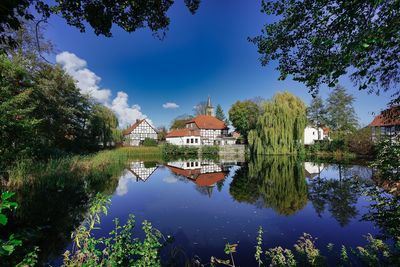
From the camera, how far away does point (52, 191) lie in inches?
360

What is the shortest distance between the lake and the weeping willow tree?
17418 mm

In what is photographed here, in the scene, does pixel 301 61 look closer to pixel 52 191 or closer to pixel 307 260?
pixel 307 260

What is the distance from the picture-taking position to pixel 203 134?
4644cm

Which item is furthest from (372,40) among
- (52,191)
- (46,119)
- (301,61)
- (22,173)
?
(46,119)

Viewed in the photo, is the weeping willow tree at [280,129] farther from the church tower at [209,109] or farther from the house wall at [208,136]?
the church tower at [209,109]

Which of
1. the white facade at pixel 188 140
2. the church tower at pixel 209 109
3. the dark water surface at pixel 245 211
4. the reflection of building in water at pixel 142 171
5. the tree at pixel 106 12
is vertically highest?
the church tower at pixel 209 109

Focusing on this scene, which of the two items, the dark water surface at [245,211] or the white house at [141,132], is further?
the white house at [141,132]

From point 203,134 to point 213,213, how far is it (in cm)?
3843

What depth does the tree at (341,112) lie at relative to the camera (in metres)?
38.4

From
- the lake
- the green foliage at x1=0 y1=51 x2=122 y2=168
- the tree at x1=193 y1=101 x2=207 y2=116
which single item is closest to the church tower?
the tree at x1=193 y1=101 x2=207 y2=116

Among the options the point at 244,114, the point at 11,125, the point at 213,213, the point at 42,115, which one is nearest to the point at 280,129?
the point at 244,114

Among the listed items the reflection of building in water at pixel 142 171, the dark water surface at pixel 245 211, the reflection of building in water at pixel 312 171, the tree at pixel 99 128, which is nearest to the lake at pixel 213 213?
the dark water surface at pixel 245 211

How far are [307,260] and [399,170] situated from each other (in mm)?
2418

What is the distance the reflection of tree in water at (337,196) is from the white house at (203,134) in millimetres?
32343
